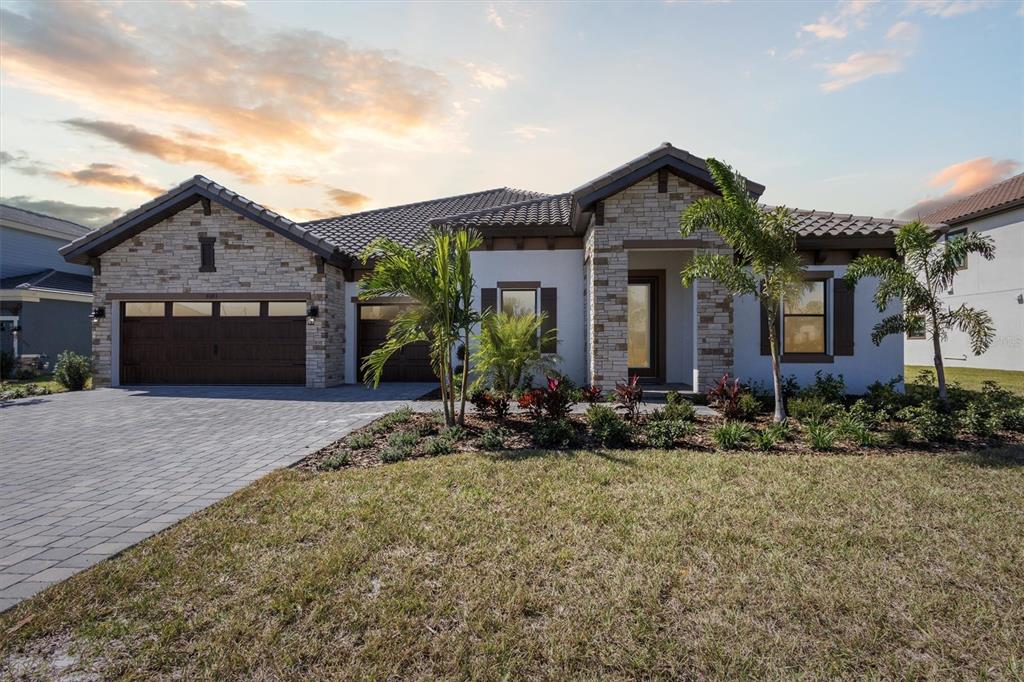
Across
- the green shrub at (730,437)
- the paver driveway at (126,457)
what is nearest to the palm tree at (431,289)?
the paver driveway at (126,457)

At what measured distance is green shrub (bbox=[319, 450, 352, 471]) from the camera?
231 inches

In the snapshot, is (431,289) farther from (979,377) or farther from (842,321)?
(979,377)

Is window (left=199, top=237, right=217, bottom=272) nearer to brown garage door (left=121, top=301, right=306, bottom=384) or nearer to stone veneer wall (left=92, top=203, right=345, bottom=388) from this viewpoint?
stone veneer wall (left=92, top=203, right=345, bottom=388)

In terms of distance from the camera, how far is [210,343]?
569 inches

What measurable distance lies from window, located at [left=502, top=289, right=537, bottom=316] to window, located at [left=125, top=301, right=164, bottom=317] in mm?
10205

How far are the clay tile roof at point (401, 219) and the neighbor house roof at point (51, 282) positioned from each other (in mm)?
11436

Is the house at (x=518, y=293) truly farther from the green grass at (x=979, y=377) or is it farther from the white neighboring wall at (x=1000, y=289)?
the white neighboring wall at (x=1000, y=289)

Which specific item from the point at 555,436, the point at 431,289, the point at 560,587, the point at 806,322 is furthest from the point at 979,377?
the point at 560,587

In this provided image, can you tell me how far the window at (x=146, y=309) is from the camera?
47.6 ft

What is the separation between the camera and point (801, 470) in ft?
18.5

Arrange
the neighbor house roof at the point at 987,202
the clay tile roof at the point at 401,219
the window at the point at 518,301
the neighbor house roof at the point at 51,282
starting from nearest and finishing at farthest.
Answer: the window at the point at 518,301 < the clay tile roof at the point at 401,219 < the neighbor house roof at the point at 987,202 < the neighbor house roof at the point at 51,282

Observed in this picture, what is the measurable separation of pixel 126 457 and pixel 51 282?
828 inches

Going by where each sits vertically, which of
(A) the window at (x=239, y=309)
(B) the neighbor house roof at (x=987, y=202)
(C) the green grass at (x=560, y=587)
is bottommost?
(C) the green grass at (x=560, y=587)

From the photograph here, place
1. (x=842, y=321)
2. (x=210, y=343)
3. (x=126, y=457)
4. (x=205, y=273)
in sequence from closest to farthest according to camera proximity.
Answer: (x=126, y=457) → (x=842, y=321) → (x=205, y=273) → (x=210, y=343)
